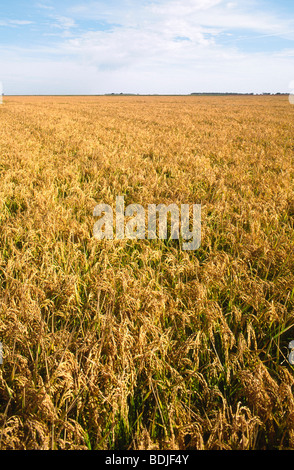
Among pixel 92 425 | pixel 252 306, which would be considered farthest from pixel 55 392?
pixel 252 306

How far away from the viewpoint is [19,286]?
7.21ft

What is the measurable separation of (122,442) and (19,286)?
1326 mm

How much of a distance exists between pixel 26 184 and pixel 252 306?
171 inches

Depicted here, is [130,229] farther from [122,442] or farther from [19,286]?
[122,442]

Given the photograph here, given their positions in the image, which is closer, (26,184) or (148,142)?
(26,184)

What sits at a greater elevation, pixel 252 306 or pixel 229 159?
pixel 229 159

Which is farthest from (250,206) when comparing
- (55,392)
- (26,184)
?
(26,184)

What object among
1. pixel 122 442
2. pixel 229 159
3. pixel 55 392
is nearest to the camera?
pixel 122 442

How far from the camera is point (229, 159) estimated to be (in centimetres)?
781
